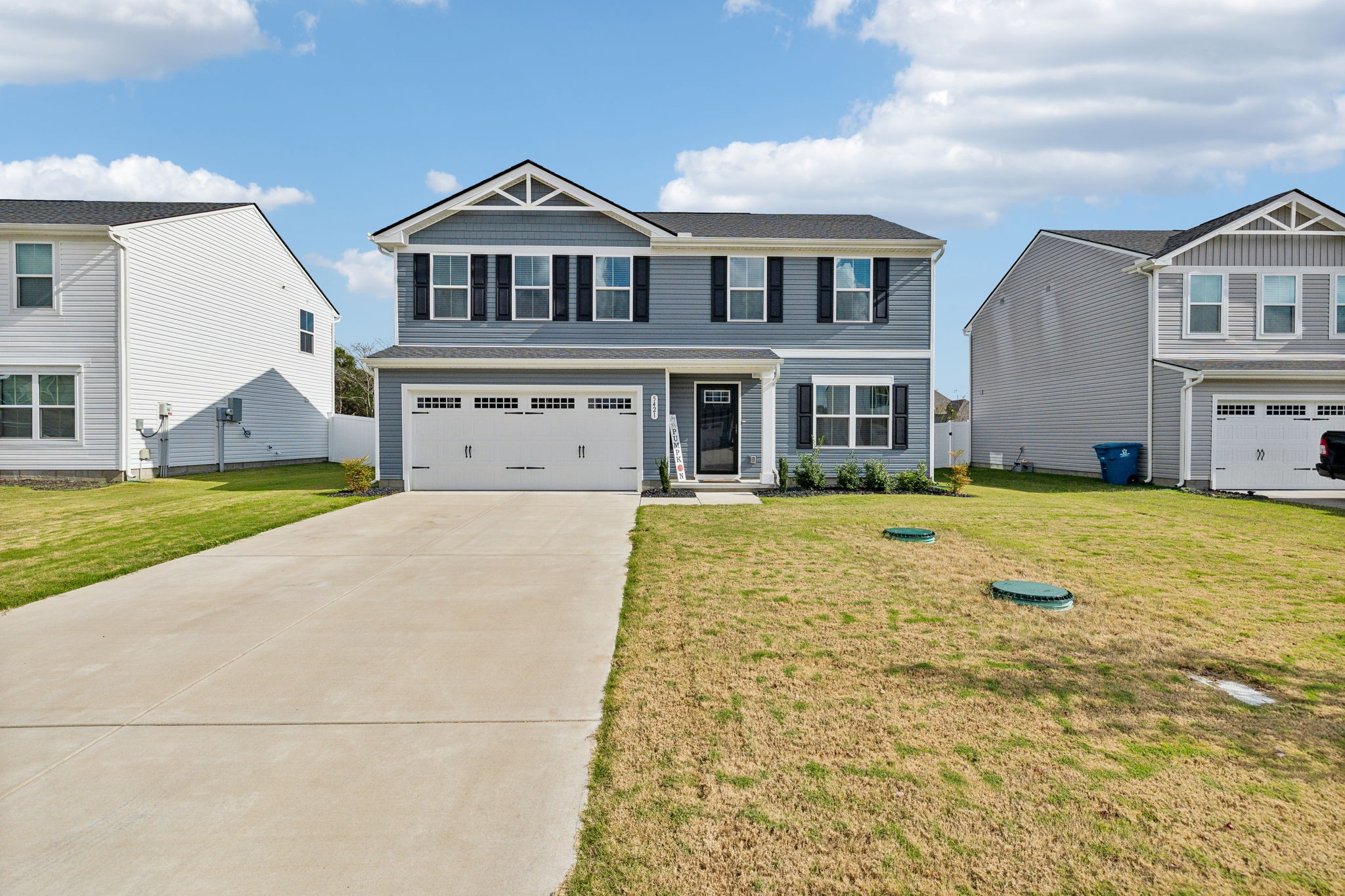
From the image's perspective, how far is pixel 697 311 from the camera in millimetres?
17266

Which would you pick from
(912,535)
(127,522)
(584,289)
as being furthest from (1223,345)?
(127,522)

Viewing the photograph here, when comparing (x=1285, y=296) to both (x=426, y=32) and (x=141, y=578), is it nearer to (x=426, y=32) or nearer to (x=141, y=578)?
(x=426, y=32)

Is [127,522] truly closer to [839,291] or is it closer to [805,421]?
[805,421]

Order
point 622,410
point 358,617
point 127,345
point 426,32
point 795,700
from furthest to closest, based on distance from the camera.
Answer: point 127,345 < point 622,410 < point 426,32 < point 358,617 < point 795,700

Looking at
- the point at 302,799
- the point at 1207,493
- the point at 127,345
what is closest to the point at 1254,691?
the point at 302,799

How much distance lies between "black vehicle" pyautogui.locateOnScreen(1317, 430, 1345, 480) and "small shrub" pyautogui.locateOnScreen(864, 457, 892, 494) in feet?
25.3

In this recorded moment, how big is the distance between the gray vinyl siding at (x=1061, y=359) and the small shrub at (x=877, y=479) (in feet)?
23.6

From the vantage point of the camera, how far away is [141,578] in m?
7.66

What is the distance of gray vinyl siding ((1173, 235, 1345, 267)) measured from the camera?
1800cm

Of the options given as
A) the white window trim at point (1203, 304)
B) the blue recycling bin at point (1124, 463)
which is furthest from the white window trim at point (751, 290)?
the white window trim at point (1203, 304)

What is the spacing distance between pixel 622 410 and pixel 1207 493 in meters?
13.1

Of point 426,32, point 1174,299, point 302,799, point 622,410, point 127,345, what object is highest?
point 426,32

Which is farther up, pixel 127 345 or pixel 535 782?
pixel 127 345

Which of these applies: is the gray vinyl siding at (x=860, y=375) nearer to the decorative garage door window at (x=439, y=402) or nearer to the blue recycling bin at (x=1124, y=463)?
the blue recycling bin at (x=1124, y=463)
